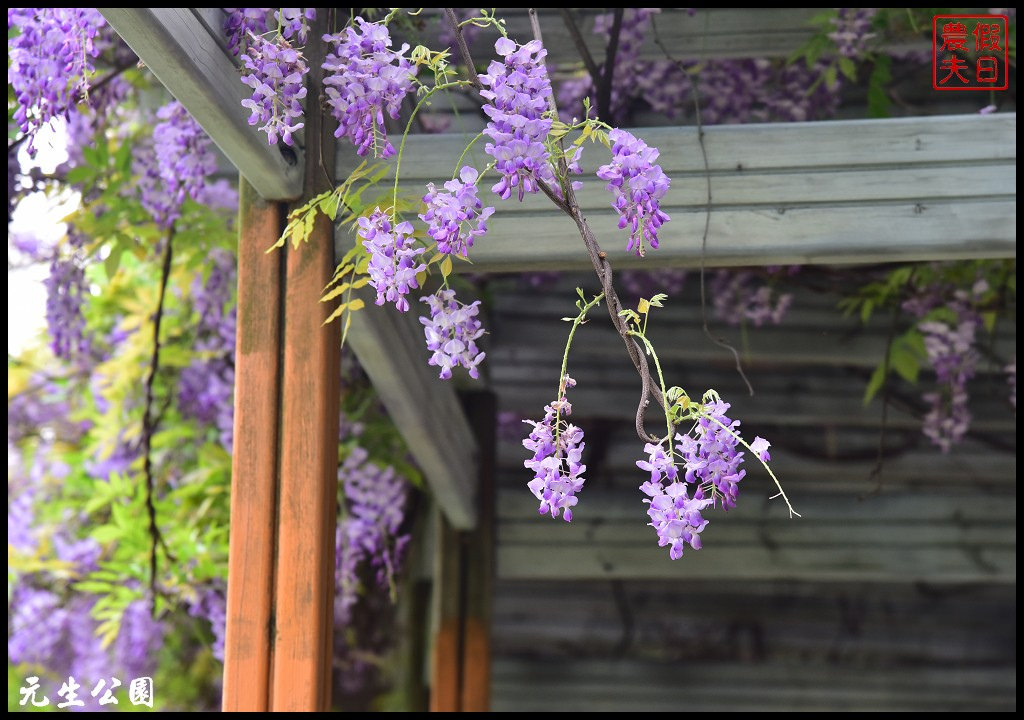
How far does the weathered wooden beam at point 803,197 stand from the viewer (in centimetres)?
166

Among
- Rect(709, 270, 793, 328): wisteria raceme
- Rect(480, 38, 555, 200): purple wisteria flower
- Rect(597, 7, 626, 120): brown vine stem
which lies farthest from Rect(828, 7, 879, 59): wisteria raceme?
Rect(480, 38, 555, 200): purple wisteria flower

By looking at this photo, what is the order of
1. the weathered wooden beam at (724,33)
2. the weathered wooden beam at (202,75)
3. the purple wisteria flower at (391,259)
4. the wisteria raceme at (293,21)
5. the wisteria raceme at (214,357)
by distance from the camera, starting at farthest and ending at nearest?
the wisteria raceme at (214,357), the weathered wooden beam at (724,33), the wisteria raceme at (293,21), the purple wisteria flower at (391,259), the weathered wooden beam at (202,75)

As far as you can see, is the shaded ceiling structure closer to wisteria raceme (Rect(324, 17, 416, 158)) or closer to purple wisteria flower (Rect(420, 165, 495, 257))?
wisteria raceme (Rect(324, 17, 416, 158))

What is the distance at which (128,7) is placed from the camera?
1228 millimetres

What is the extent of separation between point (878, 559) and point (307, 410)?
6.91 ft

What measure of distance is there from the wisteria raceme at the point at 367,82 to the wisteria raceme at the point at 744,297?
5.48ft

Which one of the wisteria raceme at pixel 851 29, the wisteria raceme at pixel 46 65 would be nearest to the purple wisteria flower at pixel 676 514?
the wisteria raceme at pixel 46 65

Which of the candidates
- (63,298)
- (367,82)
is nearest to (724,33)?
(367,82)

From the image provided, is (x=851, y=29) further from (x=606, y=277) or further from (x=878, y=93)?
(x=606, y=277)

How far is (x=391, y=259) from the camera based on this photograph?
4.47 ft

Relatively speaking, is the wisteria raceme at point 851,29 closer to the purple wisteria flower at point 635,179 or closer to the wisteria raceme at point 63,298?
the purple wisteria flower at point 635,179

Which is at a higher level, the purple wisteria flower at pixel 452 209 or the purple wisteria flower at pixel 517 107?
the purple wisteria flower at pixel 517 107

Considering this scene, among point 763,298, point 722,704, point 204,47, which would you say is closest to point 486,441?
point 763,298

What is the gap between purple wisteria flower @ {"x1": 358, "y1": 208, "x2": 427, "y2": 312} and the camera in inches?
→ 53.5
